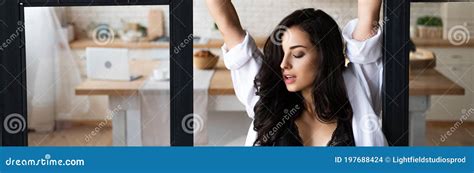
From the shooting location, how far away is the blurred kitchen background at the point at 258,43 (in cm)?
197

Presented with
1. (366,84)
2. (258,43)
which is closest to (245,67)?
(258,43)

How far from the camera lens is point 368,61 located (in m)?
1.97

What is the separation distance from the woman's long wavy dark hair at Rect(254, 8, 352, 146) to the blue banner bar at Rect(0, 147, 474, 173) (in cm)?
5

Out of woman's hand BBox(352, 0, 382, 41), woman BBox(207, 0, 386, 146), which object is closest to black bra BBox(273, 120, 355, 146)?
woman BBox(207, 0, 386, 146)

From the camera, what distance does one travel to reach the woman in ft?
6.44

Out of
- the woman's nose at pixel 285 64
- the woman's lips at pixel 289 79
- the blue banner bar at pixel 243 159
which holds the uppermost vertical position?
the woman's nose at pixel 285 64

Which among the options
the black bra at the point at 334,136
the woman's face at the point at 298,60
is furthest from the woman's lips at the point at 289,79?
the black bra at the point at 334,136

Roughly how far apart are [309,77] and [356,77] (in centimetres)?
11

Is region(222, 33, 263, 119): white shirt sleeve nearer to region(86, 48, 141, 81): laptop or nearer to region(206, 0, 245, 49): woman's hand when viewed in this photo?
region(206, 0, 245, 49): woman's hand

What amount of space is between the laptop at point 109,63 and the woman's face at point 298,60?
0.36 metres

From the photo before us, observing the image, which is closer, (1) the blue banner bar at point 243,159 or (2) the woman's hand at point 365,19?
(2) the woman's hand at point 365,19

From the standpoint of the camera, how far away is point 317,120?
203 cm

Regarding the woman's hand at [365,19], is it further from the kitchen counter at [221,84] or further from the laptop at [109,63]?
the laptop at [109,63]

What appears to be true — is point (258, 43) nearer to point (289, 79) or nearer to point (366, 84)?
point (289, 79)
